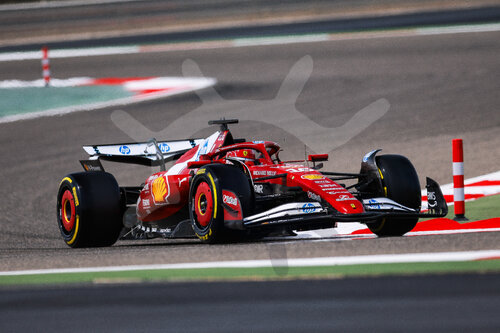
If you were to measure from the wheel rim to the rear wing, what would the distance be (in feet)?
6.03

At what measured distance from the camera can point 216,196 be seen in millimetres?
8398

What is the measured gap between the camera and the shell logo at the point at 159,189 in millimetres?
9594

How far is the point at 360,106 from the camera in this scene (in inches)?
690

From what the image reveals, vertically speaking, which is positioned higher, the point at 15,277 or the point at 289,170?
the point at 289,170

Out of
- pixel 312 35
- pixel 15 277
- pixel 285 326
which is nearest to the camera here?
pixel 285 326

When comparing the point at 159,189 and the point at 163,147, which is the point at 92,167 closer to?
the point at 163,147

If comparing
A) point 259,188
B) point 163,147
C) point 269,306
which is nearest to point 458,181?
point 259,188

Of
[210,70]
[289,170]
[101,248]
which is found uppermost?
[210,70]

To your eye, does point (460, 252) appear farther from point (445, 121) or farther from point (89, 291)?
point (445, 121)

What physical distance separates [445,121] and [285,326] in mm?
11829

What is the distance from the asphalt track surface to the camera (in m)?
4.70

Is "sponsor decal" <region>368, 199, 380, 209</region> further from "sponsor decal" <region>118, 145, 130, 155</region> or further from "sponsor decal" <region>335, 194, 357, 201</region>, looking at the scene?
"sponsor decal" <region>118, 145, 130, 155</region>

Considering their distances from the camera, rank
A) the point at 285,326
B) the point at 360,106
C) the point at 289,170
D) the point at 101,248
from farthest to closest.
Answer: the point at 360,106
the point at 101,248
the point at 289,170
the point at 285,326

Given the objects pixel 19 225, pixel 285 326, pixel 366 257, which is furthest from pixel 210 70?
pixel 285 326
